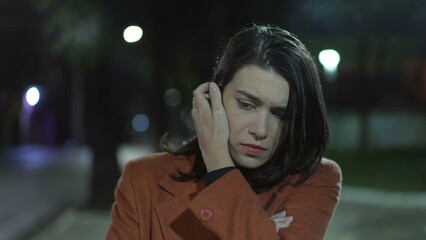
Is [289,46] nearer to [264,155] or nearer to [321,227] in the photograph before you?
[264,155]

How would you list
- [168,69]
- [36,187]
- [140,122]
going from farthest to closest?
[140,122] < [36,187] < [168,69]

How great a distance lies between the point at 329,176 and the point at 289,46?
413 mm

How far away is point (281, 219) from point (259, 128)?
0.83 feet

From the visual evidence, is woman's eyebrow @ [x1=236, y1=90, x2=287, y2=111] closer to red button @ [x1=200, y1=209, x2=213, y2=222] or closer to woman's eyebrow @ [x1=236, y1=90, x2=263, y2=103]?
woman's eyebrow @ [x1=236, y1=90, x2=263, y2=103]

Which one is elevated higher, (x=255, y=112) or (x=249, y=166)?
(x=255, y=112)

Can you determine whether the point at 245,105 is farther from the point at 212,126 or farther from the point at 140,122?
the point at 140,122

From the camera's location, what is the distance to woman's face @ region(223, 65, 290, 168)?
5.79 feet

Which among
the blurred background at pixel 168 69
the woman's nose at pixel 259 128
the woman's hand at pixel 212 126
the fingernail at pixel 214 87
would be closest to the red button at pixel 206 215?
the woman's hand at pixel 212 126

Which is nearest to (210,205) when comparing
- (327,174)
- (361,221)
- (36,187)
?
(327,174)

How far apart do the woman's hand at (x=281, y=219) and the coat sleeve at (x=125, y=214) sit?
390 millimetres

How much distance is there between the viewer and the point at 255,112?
1.78 m

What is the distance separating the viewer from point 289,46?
183 centimetres

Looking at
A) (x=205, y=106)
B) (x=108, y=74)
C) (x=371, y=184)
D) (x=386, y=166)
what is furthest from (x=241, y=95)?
(x=386, y=166)

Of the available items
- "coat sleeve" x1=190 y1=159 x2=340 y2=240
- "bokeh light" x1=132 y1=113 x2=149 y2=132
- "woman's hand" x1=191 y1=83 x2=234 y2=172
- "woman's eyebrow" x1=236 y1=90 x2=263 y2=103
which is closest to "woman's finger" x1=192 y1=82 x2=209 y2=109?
"woman's hand" x1=191 y1=83 x2=234 y2=172
